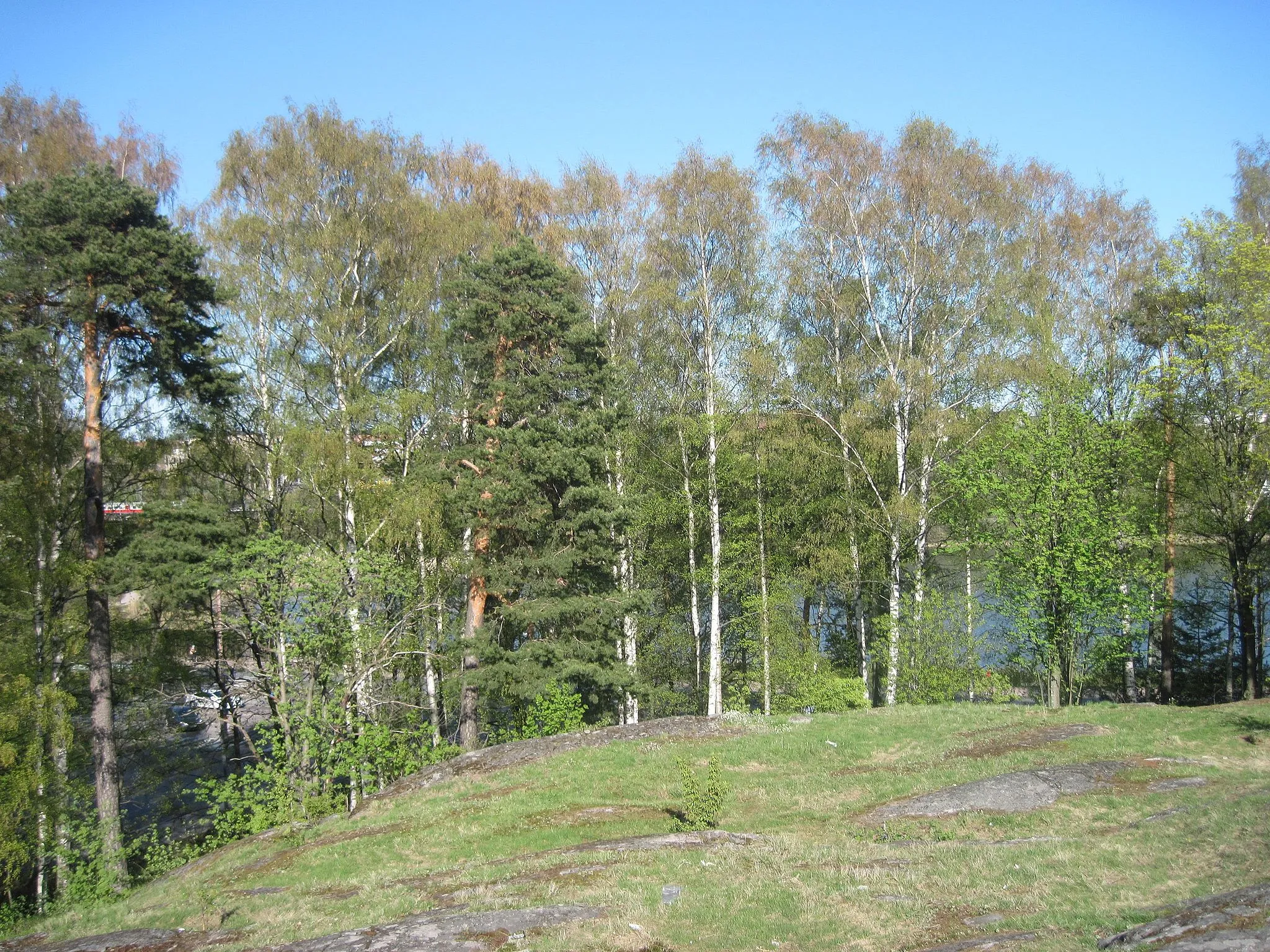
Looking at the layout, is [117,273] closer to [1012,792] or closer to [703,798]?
[703,798]

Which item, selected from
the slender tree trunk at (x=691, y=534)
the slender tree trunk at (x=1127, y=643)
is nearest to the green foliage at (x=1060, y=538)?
the slender tree trunk at (x=1127, y=643)

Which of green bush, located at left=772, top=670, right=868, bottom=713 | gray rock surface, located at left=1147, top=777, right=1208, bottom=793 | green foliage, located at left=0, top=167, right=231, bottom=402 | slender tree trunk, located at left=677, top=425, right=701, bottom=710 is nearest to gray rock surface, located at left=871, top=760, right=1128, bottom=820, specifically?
gray rock surface, located at left=1147, top=777, right=1208, bottom=793

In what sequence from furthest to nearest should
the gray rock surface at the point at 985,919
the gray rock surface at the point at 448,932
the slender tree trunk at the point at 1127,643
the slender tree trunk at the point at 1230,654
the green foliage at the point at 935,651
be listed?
the slender tree trunk at the point at 1230,654 → the green foliage at the point at 935,651 → the slender tree trunk at the point at 1127,643 → the gray rock surface at the point at 448,932 → the gray rock surface at the point at 985,919

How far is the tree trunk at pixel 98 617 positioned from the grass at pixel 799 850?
3042 mm

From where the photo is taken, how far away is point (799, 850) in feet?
39.5

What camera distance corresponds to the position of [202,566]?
19.1 m

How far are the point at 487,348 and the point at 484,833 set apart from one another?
1306 centimetres

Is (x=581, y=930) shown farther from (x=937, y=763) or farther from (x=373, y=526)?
(x=373, y=526)

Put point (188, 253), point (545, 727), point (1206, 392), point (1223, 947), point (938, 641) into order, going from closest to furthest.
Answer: point (1223, 947) < point (188, 253) < point (545, 727) < point (1206, 392) < point (938, 641)

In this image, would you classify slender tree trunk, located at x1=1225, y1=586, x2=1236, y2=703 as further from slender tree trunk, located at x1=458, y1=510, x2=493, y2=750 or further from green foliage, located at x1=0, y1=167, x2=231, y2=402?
green foliage, located at x1=0, y1=167, x2=231, y2=402

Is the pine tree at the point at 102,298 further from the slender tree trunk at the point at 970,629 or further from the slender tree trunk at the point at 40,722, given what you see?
the slender tree trunk at the point at 970,629

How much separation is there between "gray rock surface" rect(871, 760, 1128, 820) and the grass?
460 millimetres

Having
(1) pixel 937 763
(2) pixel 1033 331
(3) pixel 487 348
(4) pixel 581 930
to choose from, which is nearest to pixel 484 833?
(4) pixel 581 930

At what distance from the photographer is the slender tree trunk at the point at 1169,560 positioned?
1007 inches
